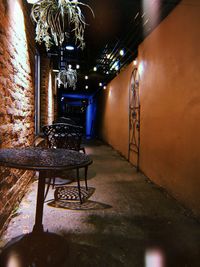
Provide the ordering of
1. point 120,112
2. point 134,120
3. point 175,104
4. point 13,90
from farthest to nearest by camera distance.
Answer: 1. point 120,112
2. point 134,120
3. point 175,104
4. point 13,90

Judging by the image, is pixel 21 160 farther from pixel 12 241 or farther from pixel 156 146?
Result: pixel 156 146

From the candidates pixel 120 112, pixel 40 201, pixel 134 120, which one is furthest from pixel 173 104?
pixel 120 112

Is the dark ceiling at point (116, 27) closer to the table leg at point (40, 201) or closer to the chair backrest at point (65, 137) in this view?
the chair backrest at point (65, 137)

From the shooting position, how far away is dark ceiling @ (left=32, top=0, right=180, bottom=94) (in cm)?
338

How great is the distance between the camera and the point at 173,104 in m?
2.73

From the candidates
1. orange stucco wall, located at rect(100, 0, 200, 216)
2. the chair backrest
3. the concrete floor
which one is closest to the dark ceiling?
orange stucco wall, located at rect(100, 0, 200, 216)

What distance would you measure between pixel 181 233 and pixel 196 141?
91cm

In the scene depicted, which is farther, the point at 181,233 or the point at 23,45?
the point at 23,45

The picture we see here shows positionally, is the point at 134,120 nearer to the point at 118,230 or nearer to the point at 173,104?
the point at 173,104

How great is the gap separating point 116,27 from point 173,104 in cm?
236

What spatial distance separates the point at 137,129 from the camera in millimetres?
4312

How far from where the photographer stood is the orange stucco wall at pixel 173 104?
7.40ft

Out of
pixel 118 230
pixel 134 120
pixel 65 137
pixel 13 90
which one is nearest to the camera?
pixel 118 230

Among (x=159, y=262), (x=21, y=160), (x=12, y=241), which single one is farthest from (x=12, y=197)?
(x=159, y=262)
